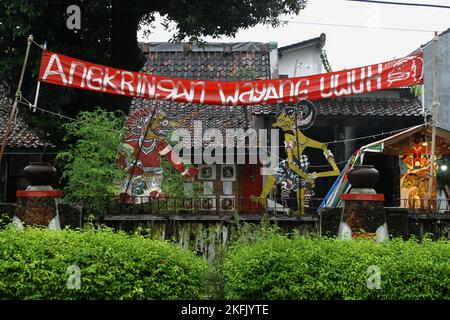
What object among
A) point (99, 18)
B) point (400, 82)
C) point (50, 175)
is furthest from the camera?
point (99, 18)

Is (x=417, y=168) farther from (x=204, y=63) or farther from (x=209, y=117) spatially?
(x=204, y=63)

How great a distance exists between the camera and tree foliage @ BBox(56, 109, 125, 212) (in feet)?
39.1

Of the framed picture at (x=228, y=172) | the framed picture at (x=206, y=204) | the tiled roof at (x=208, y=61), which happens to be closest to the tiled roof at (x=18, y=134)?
the tiled roof at (x=208, y=61)

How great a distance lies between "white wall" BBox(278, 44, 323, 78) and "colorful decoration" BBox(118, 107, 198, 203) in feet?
35.7

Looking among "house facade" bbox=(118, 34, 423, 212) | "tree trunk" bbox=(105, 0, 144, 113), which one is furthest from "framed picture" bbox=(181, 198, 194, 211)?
"house facade" bbox=(118, 34, 423, 212)

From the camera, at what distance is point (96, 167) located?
12.2 metres

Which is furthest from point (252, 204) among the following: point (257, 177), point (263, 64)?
point (263, 64)

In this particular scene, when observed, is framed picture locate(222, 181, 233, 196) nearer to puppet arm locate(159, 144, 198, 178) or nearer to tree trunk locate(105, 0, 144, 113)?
tree trunk locate(105, 0, 144, 113)

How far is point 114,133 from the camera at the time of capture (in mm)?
12523

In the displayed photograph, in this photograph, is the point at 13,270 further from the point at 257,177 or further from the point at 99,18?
the point at 257,177

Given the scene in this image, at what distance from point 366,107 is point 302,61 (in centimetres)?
436

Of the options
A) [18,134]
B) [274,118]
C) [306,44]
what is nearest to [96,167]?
[274,118]
